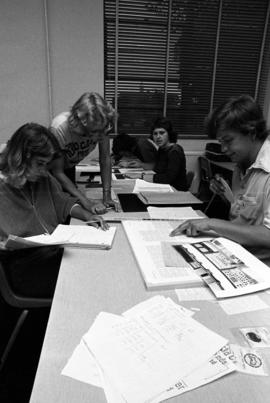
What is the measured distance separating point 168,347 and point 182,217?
0.89m

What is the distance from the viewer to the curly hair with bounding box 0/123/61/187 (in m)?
1.29

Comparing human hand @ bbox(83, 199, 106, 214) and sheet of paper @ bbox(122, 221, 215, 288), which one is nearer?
sheet of paper @ bbox(122, 221, 215, 288)

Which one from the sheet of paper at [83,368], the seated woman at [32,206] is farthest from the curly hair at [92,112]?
the sheet of paper at [83,368]

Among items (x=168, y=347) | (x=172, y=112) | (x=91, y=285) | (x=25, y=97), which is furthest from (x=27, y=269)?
(x=172, y=112)

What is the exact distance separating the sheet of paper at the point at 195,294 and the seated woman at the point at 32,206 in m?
0.48

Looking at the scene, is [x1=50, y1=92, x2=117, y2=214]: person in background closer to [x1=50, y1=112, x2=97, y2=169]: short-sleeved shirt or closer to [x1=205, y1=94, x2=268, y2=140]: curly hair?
[x1=50, y1=112, x2=97, y2=169]: short-sleeved shirt

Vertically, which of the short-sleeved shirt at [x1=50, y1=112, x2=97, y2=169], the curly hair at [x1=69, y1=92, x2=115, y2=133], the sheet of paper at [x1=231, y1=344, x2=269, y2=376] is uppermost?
the curly hair at [x1=69, y1=92, x2=115, y2=133]

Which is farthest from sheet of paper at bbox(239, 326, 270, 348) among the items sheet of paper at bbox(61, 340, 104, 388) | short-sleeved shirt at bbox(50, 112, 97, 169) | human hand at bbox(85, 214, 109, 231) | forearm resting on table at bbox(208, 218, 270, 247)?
short-sleeved shirt at bbox(50, 112, 97, 169)

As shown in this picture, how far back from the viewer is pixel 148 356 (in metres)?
0.63

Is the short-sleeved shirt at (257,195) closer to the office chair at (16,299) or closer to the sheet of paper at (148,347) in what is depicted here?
the sheet of paper at (148,347)

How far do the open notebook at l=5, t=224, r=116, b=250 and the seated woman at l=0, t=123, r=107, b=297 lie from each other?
45mm

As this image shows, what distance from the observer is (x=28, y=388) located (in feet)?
4.36

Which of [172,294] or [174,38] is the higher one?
[174,38]

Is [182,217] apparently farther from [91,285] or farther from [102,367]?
[102,367]
